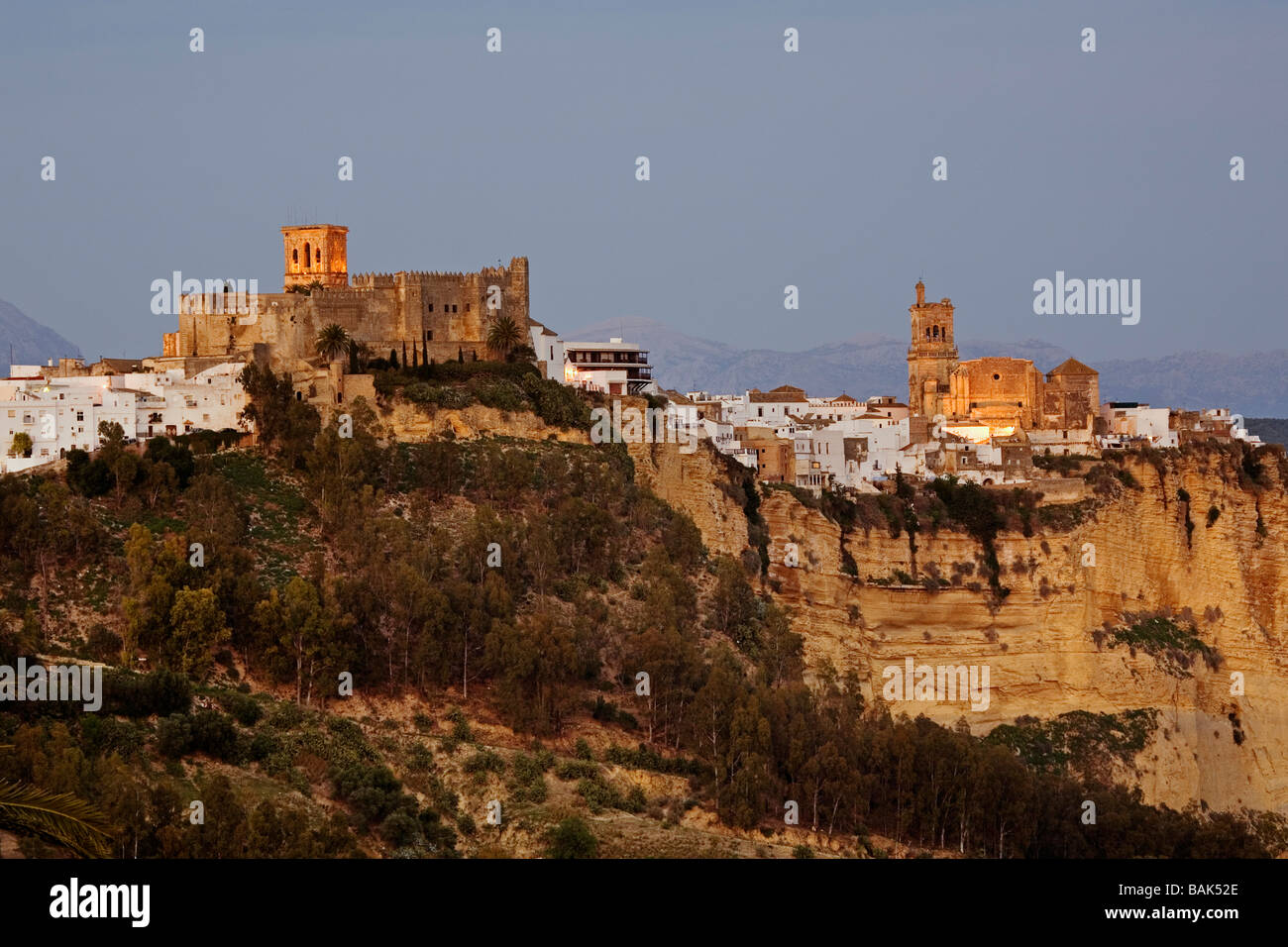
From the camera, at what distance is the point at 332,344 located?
4309 centimetres

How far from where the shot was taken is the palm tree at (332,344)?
4303cm

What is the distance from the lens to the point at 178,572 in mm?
33812

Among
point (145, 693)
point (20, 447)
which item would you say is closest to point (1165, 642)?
point (20, 447)

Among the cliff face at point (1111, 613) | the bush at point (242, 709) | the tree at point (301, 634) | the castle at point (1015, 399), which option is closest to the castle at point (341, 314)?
the cliff face at point (1111, 613)

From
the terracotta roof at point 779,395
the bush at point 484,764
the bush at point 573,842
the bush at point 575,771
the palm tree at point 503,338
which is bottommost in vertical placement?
the bush at point 573,842

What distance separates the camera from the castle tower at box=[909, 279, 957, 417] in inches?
2549

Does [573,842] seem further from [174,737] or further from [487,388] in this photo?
[487,388]

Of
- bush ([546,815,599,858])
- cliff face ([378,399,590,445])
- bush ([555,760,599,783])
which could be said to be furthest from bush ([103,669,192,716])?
cliff face ([378,399,590,445])

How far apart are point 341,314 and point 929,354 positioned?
27.9 meters

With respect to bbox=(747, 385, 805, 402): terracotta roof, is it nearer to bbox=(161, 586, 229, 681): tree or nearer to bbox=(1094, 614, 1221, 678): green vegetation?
bbox=(1094, 614, 1221, 678): green vegetation

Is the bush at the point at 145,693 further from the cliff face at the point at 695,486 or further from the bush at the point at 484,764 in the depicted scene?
the cliff face at the point at 695,486

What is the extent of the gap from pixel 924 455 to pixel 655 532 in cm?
1441

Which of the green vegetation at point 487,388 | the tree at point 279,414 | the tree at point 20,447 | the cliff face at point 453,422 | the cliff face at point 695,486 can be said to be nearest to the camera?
the tree at point 20,447
